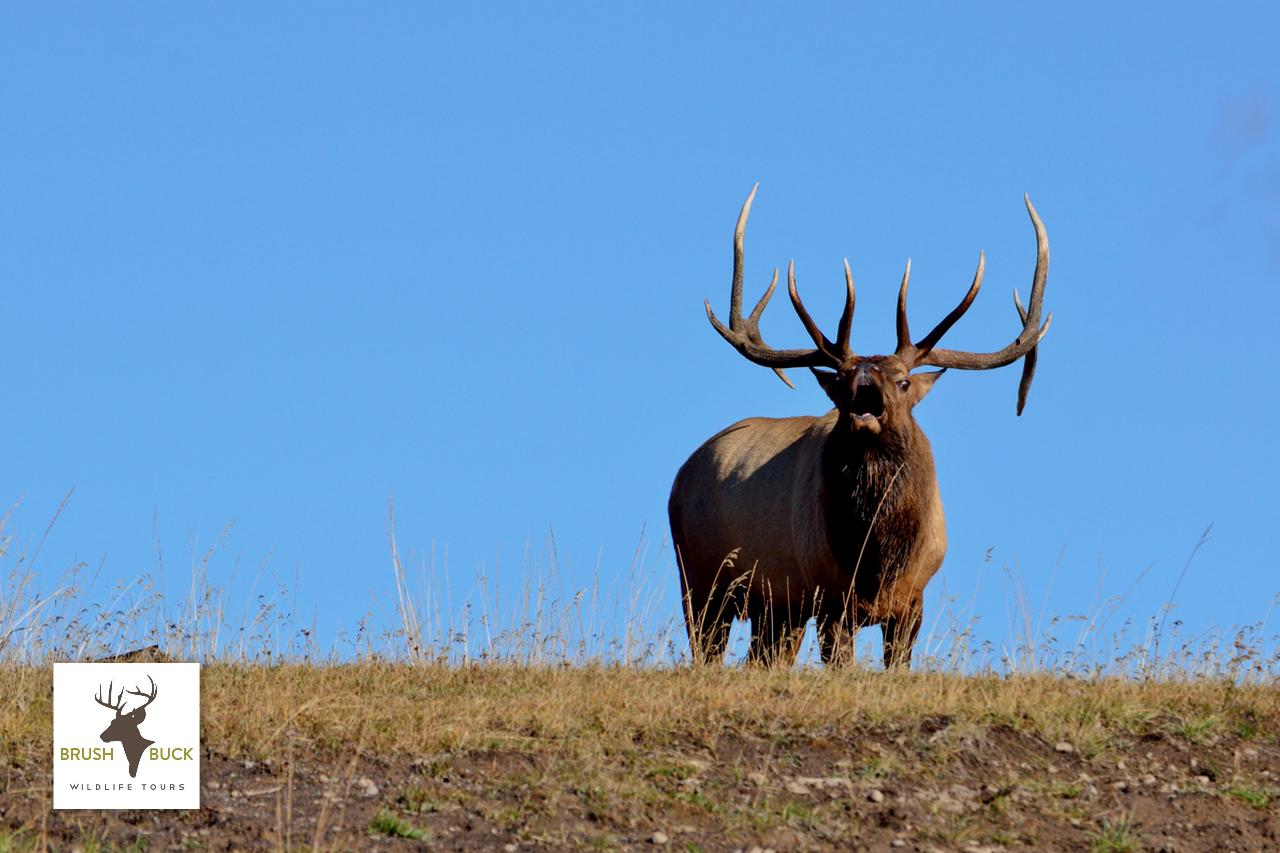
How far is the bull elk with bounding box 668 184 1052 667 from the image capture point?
35.4 feet

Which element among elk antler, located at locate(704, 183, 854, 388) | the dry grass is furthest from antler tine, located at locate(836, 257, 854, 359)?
the dry grass

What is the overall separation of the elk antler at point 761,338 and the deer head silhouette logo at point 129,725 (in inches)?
211

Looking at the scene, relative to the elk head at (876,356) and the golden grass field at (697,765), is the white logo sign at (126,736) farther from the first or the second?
the elk head at (876,356)

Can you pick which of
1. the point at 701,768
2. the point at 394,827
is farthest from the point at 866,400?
the point at 394,827

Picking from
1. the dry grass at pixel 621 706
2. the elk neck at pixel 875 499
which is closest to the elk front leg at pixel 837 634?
the elk neck at pixel 875 499

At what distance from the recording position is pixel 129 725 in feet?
24.1

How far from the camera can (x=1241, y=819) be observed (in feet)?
22.5

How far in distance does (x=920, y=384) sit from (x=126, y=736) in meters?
5.88

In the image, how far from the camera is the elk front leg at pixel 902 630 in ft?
35.3

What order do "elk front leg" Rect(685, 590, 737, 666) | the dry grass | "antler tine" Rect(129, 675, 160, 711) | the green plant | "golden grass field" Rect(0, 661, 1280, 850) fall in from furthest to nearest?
"elk front leg" Rect(685, 590, 737, 666), "antler tine" Rect(129, 675, 160, 711), the dry grass, "golden grass field" Rect(0, 661, 1280, 850), the green plant

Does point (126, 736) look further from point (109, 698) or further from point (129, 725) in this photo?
point (109, 698)

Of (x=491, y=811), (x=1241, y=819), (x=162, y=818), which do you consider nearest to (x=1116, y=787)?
(x=1241, y=819)

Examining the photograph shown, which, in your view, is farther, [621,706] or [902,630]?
[902,630]

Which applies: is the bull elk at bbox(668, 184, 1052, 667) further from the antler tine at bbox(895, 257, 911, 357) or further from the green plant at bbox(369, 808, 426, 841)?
the green plant at bbox(369, 808, 426, 841)
